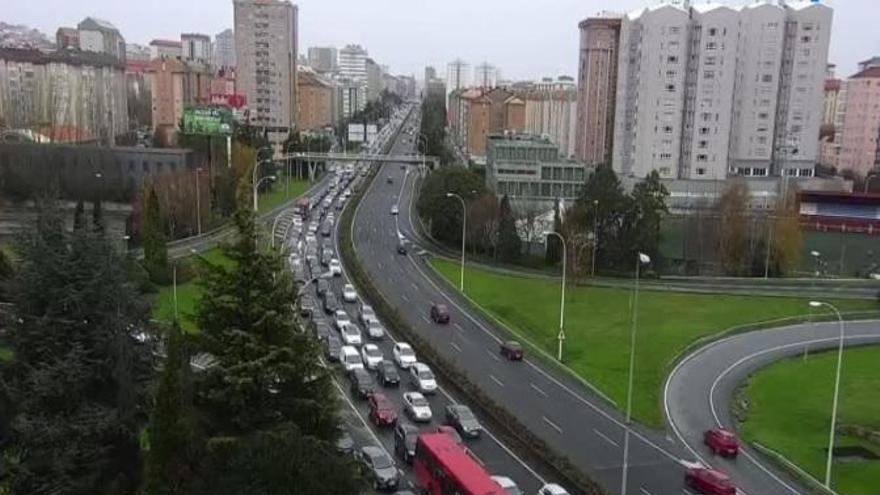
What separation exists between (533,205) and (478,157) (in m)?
54.6

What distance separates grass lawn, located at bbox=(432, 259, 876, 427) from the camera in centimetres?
2950

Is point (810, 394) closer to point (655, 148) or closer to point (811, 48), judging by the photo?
point (655, 148)

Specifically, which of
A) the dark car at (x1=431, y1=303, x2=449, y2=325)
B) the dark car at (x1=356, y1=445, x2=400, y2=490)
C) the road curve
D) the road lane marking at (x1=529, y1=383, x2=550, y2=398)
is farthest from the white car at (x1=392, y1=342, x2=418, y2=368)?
the road curve

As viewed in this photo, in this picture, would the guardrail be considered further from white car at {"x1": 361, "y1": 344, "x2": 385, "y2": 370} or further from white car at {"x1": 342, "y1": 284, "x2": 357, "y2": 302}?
white car at {"x1": 361, "y1": 344, "x2": 385, "y2": 370}

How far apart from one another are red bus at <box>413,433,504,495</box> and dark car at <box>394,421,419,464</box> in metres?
1.19

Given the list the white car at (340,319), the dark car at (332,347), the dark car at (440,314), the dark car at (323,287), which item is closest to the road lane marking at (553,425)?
the dark car at (332,347)

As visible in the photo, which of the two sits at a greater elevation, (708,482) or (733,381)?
(708,482)

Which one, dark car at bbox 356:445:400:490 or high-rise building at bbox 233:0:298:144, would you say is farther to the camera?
high-rise building at bbox 233:0:298:144

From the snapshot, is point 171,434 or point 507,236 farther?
point 507,236

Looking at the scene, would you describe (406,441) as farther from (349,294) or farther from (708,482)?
(349,294)

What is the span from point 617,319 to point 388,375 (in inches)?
529

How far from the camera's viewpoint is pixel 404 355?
101ft

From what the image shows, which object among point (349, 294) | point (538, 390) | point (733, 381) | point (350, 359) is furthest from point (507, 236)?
point (538, 390)

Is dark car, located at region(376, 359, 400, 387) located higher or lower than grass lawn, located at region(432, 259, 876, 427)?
lower
